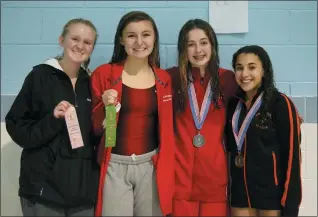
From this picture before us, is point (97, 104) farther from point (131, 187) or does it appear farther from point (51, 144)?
point (131, 187)

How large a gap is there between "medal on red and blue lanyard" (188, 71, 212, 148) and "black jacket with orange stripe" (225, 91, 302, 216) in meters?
0.25

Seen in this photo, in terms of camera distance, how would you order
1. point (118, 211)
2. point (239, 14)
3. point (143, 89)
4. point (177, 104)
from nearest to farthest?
point (118, 211)
point (143, 89)
point (177, 104)
point (239, 14)

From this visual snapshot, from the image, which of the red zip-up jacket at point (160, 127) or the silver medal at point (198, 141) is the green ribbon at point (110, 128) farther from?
the silver medal at point (198, 141)

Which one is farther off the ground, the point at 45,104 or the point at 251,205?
the point at 45,104

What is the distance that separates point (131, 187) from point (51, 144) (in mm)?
491

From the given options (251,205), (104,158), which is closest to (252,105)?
(251,205)

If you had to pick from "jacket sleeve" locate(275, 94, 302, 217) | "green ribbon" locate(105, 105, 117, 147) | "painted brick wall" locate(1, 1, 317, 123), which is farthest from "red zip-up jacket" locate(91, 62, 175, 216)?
"jacket sleeve" locate(275, 94, 302, 217)

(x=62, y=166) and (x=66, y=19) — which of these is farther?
(x=66, y=19)

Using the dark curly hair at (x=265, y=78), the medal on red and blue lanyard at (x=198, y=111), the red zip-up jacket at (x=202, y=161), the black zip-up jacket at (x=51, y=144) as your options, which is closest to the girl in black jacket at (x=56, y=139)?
the black zip-up jacket at (x=51, y=144)

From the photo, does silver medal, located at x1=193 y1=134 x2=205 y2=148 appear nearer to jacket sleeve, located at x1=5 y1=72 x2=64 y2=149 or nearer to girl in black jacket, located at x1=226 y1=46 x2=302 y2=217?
girl in black jacket, located at x1=226 y1=46 x2=302 y2=217

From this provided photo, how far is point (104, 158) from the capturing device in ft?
5.15

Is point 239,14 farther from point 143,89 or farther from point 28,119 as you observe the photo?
point 28,119

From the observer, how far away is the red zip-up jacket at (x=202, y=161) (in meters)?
1.63

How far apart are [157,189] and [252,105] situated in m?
0.72
